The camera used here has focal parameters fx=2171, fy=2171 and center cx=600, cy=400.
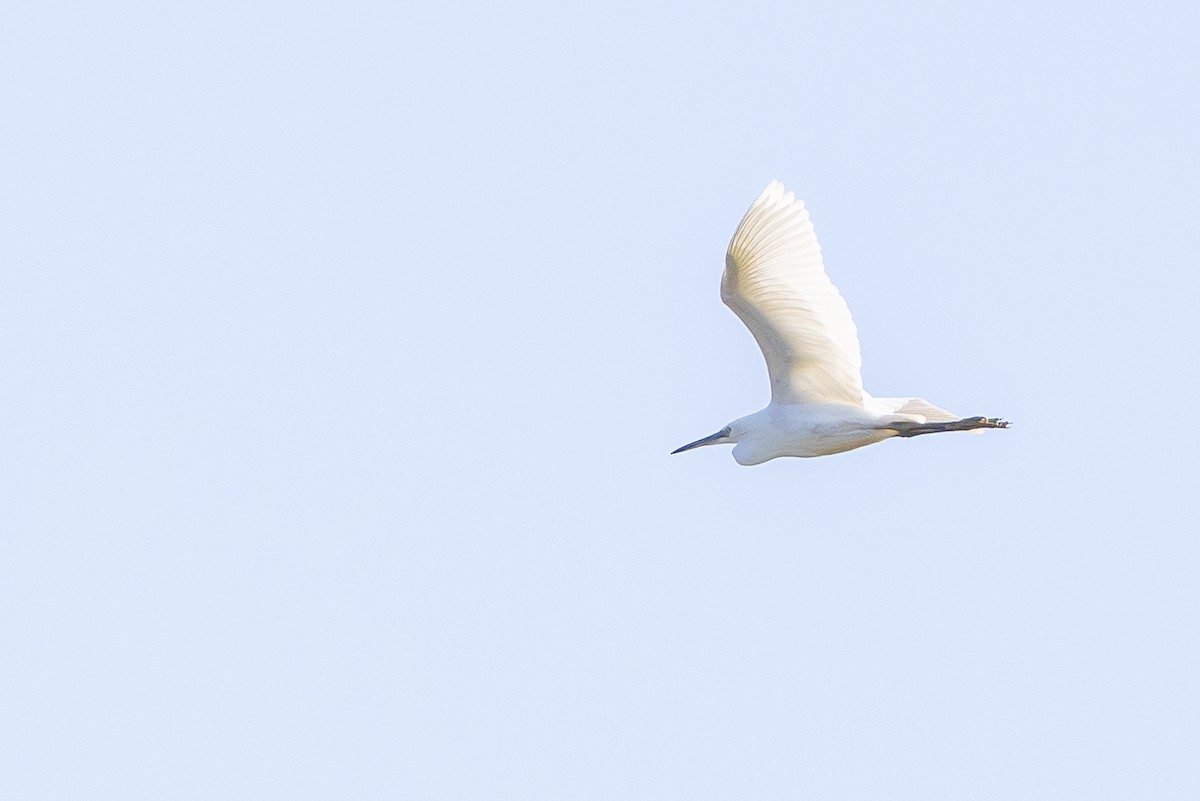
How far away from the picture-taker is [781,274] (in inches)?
611

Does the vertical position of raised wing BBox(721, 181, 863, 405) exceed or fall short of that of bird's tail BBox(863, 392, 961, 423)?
it exceeds it

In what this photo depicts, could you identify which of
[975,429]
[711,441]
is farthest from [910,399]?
[711,441]

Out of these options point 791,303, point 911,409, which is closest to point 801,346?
point 791,303

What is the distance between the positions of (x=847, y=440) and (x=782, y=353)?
798 millimetres

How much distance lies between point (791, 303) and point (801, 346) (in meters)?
0.35

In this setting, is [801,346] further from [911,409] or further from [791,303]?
[911,409]

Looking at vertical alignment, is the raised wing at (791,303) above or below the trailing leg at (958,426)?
above

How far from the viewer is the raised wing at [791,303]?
1541 centimetres

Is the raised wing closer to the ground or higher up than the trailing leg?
higher up

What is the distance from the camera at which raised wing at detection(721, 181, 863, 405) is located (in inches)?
607

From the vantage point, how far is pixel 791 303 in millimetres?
15594

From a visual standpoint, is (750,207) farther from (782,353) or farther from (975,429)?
(975,429)

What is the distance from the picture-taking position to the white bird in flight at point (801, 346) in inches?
608

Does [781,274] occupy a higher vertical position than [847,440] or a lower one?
higher
